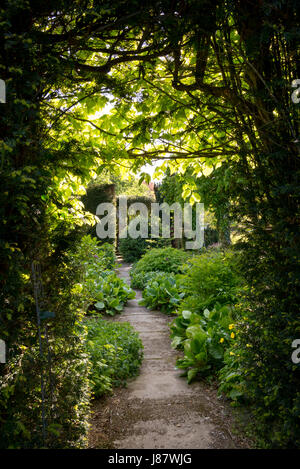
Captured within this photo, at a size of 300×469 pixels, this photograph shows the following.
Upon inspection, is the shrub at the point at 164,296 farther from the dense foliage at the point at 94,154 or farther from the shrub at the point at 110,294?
the dense foliage at the point at 94,154

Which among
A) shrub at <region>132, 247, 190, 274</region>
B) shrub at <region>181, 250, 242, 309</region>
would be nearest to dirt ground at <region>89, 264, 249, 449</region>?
shrub at <region>181, 250, 242, 309</region>

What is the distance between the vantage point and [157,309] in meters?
7.12

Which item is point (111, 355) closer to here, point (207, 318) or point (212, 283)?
point (207, 318)

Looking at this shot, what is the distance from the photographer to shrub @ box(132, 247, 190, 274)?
9.62 meters

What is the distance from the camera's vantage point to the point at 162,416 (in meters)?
3.00

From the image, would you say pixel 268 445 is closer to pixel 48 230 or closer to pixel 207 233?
pixel 48 230

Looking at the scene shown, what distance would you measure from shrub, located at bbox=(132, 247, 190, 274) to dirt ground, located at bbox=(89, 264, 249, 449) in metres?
5.34

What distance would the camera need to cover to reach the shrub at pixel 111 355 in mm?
3393

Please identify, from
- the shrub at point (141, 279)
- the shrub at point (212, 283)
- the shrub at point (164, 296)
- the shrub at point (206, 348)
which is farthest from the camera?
the shrub at point (141, 279)

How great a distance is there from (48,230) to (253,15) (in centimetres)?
199

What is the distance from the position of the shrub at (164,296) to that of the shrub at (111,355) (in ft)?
6.62

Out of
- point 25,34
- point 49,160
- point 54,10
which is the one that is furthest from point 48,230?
point 54,10

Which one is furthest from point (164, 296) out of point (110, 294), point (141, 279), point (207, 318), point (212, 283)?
point (207, 318)

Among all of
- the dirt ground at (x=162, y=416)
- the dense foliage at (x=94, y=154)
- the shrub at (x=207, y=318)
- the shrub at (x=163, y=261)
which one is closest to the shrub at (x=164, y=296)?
the shrub at (x=207, y=318)
